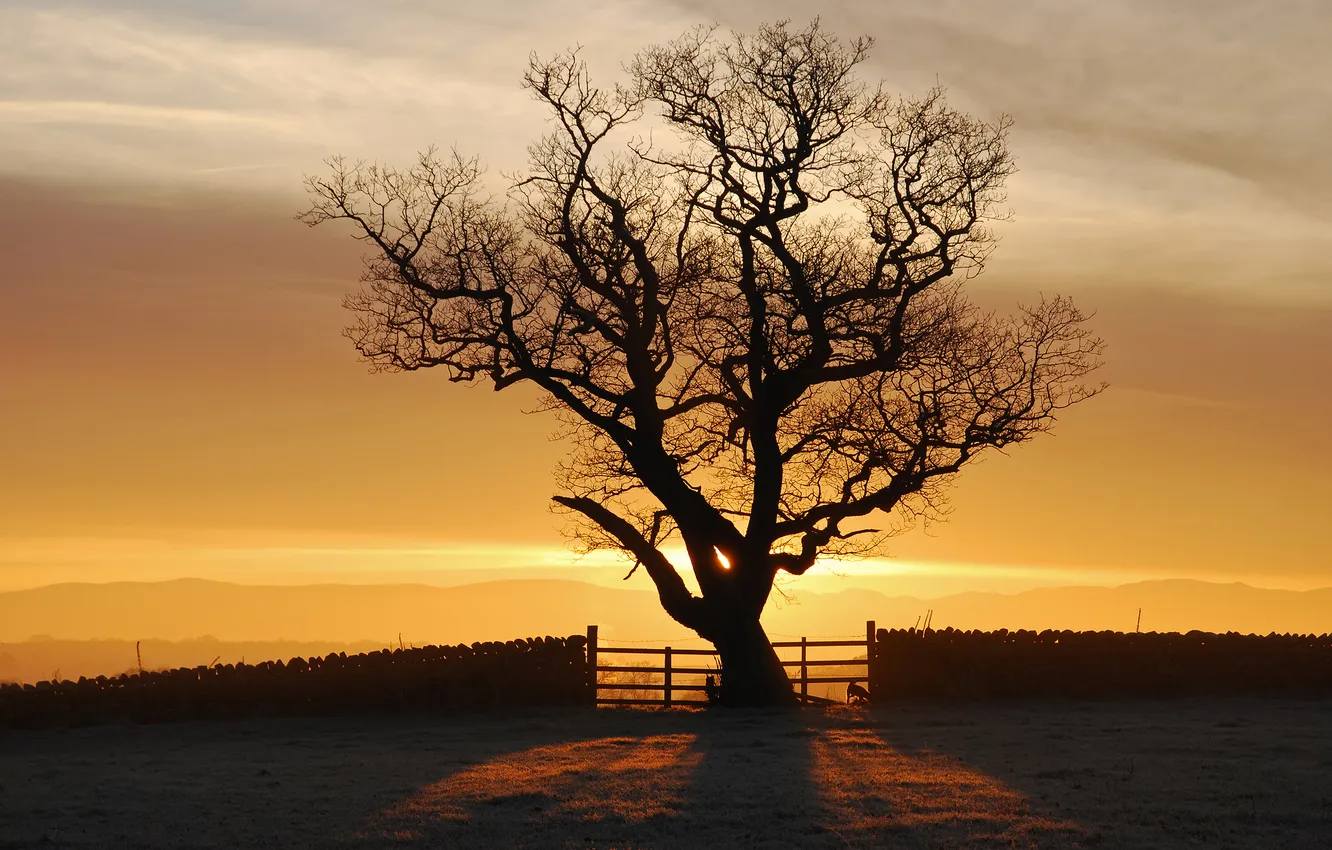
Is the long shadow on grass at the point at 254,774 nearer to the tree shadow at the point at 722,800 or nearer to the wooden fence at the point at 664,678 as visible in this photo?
the tree shadow at the point at 722,800

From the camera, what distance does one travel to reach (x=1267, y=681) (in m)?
29.9

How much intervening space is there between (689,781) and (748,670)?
9777mm

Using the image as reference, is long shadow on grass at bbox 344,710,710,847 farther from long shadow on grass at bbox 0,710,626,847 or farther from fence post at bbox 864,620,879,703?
fence post at bbox 864,620,879,703

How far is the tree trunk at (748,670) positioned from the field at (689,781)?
1003mm

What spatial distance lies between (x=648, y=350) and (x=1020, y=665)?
35.8 feet

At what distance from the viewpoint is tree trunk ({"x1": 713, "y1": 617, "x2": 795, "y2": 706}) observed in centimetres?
2780

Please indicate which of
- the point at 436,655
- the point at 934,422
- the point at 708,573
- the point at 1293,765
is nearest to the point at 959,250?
the point at 934,422

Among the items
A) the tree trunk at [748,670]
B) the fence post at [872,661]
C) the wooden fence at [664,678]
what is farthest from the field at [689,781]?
the fence post at [872,661]

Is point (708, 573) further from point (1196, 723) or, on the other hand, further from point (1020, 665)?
point (1196, 723)

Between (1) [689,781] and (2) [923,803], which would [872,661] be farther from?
(2) [923,803]

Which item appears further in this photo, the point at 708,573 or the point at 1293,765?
the point at 708,573

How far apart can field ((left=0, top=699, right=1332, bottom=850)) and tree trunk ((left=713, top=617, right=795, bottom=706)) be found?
100cm

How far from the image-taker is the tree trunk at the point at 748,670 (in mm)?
27797

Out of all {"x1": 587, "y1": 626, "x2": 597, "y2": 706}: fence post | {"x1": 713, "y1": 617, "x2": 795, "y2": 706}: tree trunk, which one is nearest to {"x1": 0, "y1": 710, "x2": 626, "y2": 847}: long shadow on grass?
A: {"x1": 587, "y1": 626, "x2": 597, "y2": 706}: fence post
